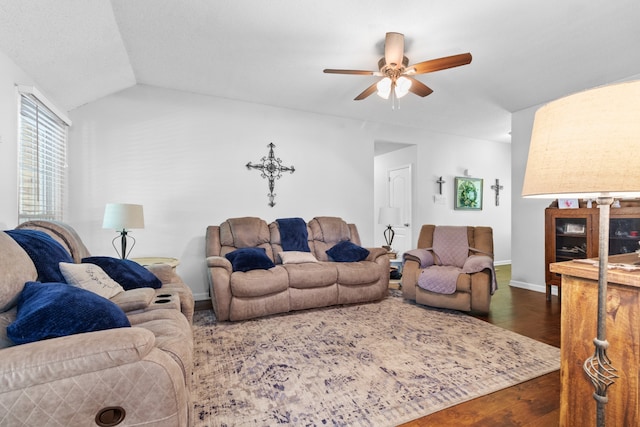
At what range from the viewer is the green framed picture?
596cm

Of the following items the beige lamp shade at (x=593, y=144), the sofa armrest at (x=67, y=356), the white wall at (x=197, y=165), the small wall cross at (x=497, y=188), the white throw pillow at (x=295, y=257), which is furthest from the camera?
the small wall cross at (x=497, y=188)

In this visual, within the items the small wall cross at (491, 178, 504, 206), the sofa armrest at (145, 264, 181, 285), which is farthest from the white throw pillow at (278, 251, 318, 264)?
the small wall cross at (491, 178, 504, 206)

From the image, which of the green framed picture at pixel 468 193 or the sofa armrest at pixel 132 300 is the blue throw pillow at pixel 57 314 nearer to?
the sofa armrest at pixel 132 300

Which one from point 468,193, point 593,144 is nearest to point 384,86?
point 593,144

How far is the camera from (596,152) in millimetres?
771

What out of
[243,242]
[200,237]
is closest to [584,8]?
[243,242]

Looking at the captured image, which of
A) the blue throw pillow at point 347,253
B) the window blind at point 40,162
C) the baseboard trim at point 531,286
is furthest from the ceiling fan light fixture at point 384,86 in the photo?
the baseboard trim at point 531,286

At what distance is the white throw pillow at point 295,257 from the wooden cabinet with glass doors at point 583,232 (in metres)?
2.67

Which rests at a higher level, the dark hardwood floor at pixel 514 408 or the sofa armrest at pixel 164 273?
the sofa armrest at pixel 164 273

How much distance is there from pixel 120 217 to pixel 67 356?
228 cm

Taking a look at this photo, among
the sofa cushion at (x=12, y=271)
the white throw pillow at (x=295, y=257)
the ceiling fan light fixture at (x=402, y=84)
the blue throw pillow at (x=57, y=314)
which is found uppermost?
the ceiling fan light fixture at (x=402, y=84)

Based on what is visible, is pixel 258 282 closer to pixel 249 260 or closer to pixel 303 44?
pixel 249 260

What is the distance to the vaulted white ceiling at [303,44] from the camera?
2.20 meters

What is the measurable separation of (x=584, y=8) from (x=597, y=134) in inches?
88.5
